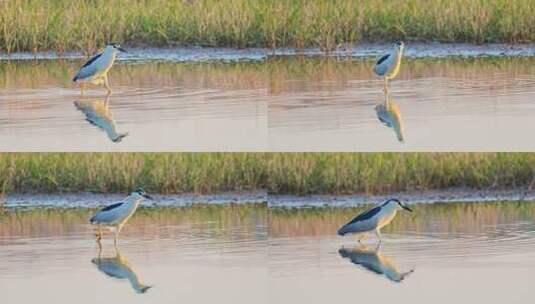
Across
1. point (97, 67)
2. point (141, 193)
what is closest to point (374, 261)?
point (141, 193)

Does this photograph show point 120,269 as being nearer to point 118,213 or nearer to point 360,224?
point 118,213

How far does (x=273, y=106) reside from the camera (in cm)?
897

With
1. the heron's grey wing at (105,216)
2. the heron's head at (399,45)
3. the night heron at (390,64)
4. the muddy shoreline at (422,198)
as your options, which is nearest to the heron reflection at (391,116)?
the night heron at (390,64)

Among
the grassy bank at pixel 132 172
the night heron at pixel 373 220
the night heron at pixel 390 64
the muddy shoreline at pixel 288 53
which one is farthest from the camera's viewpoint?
the muddy shoreline at pixel 288 53

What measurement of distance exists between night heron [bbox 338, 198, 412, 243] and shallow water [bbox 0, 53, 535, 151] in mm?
282

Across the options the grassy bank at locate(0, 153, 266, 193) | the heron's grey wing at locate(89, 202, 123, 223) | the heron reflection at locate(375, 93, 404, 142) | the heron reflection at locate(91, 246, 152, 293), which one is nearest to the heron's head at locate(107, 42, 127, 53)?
the grassy bank at locate(0, 153, 266, 193)

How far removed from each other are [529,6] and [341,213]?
5.11 feet

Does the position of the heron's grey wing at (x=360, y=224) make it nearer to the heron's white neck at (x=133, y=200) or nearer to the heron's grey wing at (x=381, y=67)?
the heron's grey wing at (x=381, y=67)

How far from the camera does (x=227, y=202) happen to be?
31.1 feet

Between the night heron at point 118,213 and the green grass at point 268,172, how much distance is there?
2.39 ft

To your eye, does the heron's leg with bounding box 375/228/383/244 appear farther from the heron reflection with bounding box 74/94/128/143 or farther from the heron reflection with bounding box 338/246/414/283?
the heron reflection with bounding box 74/94/128/143

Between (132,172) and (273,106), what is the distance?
38.5 inches

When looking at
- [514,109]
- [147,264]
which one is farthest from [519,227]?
[147,264]

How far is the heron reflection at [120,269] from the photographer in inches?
315
